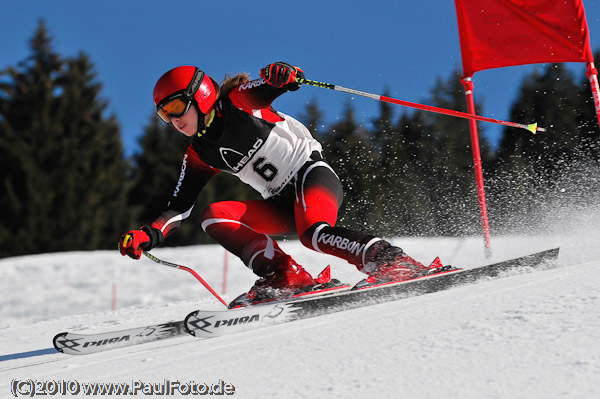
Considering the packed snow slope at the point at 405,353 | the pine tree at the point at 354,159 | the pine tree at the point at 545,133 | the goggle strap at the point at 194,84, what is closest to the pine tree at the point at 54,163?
the pine tree at the point at 354,159

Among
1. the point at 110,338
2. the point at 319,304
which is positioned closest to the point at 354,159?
the point at 319,304

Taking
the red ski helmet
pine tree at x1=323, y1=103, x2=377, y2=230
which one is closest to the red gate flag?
the red ski helmet

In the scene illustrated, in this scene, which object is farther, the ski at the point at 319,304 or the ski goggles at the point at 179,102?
the ski goggles at the point at 179,102

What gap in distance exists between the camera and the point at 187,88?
3.16 metres

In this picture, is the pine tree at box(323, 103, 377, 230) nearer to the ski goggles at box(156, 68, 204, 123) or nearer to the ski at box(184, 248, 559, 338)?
the ski at box(184, 248, 559, 338)

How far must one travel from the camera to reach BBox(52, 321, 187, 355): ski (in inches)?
110

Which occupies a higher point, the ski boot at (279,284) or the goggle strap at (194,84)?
the goggle strap at (194,84)

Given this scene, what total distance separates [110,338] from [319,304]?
1085mm

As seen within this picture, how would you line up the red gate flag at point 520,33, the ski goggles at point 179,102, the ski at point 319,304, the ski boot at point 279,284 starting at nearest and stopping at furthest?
the ski at point 319,304 < the ski goggles at point 179,102 < the ski boot at point 279,284 < the red gate flag at point 520,33

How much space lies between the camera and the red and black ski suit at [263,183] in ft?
10.6

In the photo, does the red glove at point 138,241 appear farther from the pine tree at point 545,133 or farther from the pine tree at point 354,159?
the pine tree at point 354,159

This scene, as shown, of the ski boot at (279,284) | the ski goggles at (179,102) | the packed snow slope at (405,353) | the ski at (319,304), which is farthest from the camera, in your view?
the ski boot at (279,284)

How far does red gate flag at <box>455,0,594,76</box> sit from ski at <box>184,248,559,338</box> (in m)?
2.73

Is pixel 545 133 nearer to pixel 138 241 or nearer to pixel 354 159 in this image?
pixel 354 159
